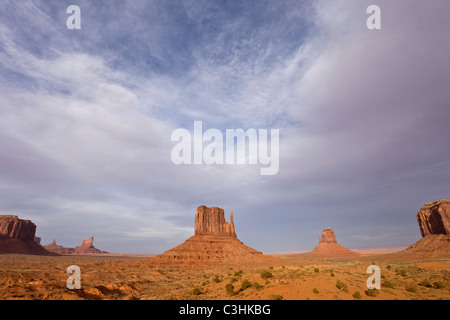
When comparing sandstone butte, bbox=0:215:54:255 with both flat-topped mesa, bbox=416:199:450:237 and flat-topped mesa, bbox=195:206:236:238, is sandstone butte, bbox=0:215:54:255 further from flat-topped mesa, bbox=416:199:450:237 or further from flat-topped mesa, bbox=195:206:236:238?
flat-topped mesa, bbox=416:199:450:237

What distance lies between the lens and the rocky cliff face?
151 m

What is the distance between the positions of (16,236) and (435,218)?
262947 millimetres

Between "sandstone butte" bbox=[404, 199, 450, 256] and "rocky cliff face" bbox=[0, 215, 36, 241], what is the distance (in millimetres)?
240218

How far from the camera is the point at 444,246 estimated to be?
337 ft

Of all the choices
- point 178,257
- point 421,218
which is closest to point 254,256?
point 178,257

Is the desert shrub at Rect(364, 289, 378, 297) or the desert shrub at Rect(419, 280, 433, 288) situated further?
the desert shrub at Rect(419, 280, 433, 288)

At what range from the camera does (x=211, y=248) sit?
105m

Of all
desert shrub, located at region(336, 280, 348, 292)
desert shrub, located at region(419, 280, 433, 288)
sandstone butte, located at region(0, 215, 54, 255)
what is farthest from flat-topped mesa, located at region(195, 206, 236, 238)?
sandstone butte, located at region(0, 215, 54, 255)

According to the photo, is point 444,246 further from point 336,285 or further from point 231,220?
point 336,285

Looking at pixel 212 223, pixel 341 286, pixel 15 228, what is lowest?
pixel 341 286

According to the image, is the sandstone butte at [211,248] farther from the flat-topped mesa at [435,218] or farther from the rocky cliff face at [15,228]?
the rocky cliff face at [15,228]

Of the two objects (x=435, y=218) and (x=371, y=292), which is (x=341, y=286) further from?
(x=435, y=218)

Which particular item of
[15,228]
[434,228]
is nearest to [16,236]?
[15,228]
